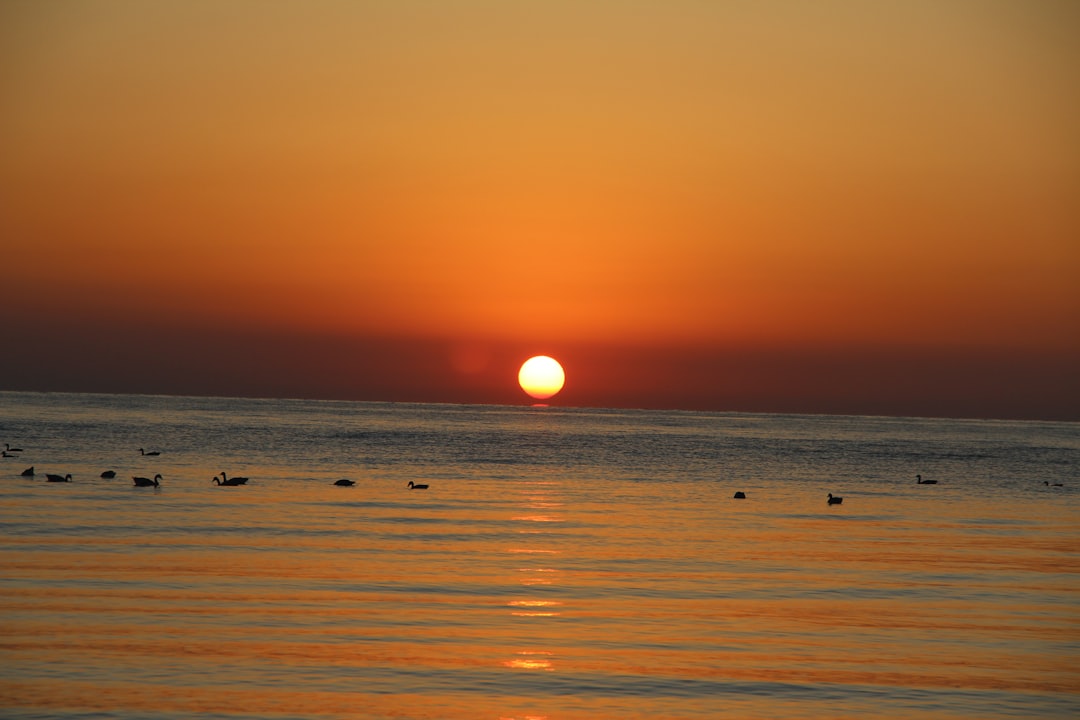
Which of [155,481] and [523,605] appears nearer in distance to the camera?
[523,605]

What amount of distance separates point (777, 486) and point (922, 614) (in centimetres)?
3590

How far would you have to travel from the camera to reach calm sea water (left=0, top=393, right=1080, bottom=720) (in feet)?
52.6

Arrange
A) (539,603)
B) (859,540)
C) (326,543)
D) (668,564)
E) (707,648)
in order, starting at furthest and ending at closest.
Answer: (859,540) < (326,543) < (668,564) < (539,603) < (707,648)

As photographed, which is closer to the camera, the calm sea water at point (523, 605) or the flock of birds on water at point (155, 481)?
the calm sea water at point (523, 605)

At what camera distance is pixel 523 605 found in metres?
22.4

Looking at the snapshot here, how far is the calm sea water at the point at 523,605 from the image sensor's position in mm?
16047

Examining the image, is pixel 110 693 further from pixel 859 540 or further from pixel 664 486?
pixel 664 486

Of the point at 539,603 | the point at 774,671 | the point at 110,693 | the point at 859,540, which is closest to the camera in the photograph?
the point at 110,693

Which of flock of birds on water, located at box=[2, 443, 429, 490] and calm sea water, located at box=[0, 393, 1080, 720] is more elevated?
flock of birds on water, located at box=[2, 443, 429, 490]

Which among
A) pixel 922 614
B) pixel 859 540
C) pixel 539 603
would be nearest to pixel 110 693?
pixel 539 603

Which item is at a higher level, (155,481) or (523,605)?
(155,481)

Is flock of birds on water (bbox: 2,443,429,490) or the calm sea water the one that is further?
flock of birds on water (bbox: 2,443,429,490)

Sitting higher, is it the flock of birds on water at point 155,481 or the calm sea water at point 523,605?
the flock of birds on water at point 155,481

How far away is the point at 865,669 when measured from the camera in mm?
18062
